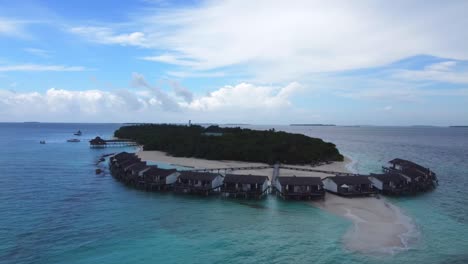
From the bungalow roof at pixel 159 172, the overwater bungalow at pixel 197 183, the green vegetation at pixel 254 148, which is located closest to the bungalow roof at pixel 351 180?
the overwater bungalow at pixel 197 183

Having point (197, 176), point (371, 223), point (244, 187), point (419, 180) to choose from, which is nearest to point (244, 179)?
point (244, 187)

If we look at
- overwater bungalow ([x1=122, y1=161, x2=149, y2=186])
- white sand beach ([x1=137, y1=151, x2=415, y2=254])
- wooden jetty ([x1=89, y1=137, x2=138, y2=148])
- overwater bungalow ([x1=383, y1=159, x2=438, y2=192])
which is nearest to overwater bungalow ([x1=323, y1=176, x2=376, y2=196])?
white sand beach ([x1=137, y1=151, x2=415, y2=254])

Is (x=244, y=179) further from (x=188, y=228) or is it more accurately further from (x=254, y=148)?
(x=254, y=148)

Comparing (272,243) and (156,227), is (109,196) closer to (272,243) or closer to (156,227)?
(156,227)

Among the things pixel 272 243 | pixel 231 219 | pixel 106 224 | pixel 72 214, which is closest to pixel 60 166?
pixel 72 214

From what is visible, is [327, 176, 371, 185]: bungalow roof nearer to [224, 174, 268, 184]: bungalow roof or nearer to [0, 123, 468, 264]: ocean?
[0, 123, 468, 264]: ocean

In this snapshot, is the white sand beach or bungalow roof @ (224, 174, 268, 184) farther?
bungalow roof @ (224, 174, 268, 184)
